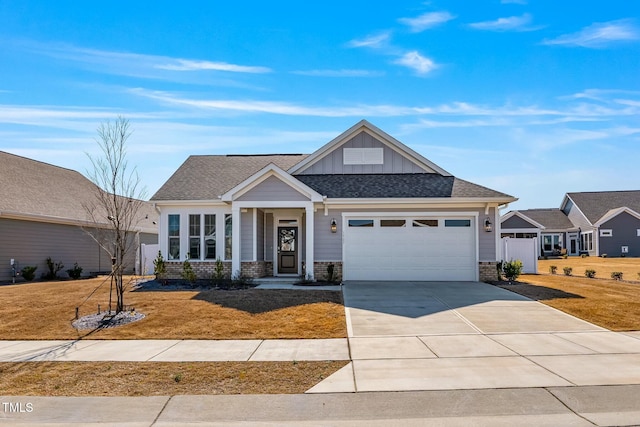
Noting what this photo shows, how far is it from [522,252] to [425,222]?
8266 millimetres

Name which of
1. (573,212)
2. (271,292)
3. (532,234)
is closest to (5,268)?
(271,292)

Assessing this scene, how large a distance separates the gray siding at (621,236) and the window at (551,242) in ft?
18.5

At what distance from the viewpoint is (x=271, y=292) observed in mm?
15078

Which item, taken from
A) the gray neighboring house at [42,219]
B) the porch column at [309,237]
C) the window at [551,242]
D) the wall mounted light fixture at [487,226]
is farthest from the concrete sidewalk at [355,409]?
the window at [551,242]

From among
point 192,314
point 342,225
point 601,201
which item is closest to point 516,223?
point 601,201

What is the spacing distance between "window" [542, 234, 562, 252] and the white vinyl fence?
27766 millimetres

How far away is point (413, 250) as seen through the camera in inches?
715

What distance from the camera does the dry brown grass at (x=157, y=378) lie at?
6934 millimetres

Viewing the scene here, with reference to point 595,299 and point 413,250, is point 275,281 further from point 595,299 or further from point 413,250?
point 595,299

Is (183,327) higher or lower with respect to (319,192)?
lower

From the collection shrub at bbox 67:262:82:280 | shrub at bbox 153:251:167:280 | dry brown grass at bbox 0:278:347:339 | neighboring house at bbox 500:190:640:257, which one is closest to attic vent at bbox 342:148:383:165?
dry brown grass at bbox 0:278:347:339

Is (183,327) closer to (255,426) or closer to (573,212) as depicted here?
(255,426)

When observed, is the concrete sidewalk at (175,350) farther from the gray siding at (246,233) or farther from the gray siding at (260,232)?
the gray siding at (260,232)

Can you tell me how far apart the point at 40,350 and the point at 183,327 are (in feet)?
9.37
